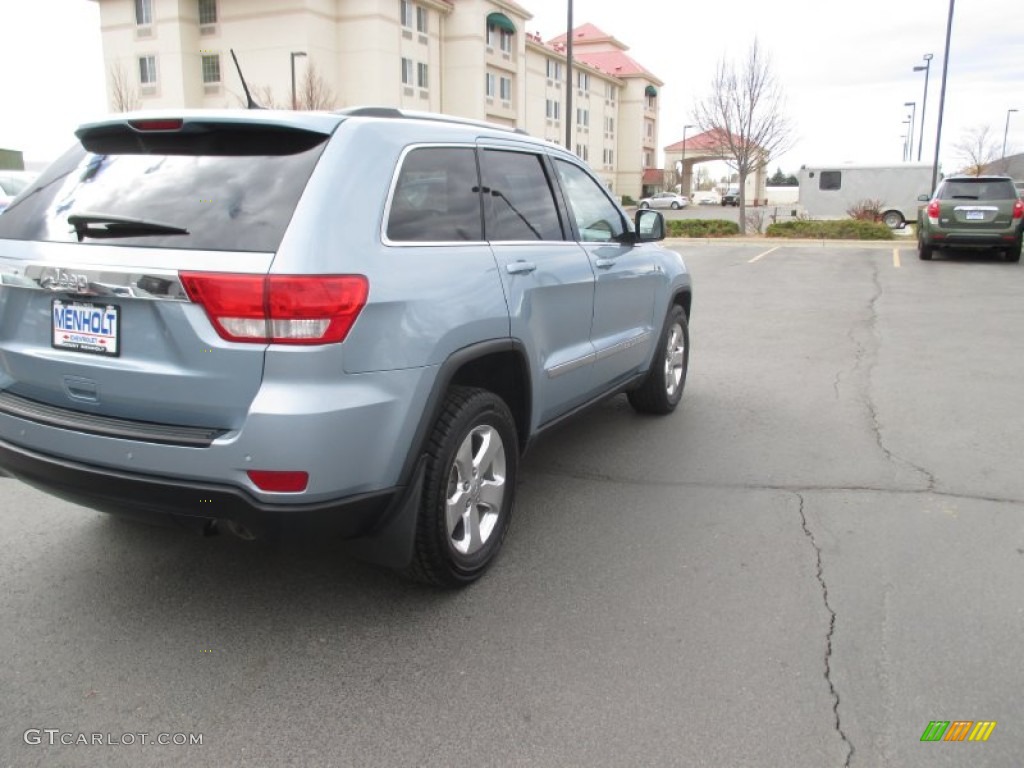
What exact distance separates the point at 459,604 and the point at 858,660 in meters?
1.47

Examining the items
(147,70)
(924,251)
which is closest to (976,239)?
(924,251)

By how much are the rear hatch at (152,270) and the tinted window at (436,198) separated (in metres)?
0.36

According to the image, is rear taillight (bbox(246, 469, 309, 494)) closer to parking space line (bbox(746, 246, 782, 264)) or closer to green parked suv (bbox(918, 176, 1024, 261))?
parking space line (bbox(746, 246, 782, 264))

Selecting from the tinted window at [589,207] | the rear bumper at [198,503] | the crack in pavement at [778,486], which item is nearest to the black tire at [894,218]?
the tinted window at [589,207]

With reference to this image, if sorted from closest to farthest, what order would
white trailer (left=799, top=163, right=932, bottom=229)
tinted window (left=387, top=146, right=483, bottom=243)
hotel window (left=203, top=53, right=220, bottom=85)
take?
tinted window (left=387, top=146, right=483, bottom=243) → white trailer (left=799, top=163, right=932, bottom=229) → hotel window (left=203, top=53, right=220, bottom=85)

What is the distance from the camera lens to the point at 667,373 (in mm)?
6086

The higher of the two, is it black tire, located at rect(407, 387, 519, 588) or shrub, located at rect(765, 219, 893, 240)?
shrub, located at rect(765, 219, 893, 240)

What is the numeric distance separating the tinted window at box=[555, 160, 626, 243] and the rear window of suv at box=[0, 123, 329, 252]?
1.92 meters

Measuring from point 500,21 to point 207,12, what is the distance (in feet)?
59.2

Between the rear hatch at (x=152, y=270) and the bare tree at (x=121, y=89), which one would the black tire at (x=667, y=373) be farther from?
the bare tree at (x=121, y=89)

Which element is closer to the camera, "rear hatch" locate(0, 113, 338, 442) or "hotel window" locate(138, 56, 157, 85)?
"rear hatch" locate(0, 113, 338, 442)

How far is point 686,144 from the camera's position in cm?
8581

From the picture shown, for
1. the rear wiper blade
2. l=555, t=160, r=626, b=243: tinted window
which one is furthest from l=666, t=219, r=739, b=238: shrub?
the rear wiper blade

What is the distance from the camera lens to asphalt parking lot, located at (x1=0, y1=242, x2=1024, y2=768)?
8.38ft
